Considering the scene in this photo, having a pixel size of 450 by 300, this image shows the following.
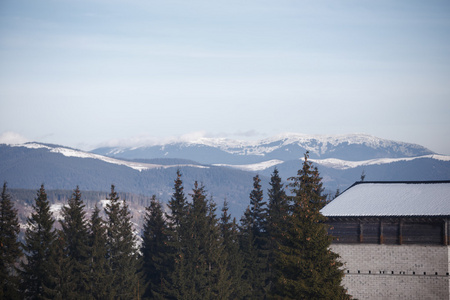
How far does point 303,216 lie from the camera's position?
45.1m

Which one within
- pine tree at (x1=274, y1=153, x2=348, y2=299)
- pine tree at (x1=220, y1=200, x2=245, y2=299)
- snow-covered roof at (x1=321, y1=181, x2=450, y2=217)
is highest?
snow-covered roof at (x1=321, y1=181, x2=450, y2=217)

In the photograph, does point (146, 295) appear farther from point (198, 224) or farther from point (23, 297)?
point (23, 297)

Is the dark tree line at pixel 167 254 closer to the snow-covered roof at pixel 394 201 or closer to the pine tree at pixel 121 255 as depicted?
the pine tree at pixel 121 255

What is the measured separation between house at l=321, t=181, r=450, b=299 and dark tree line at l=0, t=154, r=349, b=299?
2636 mm

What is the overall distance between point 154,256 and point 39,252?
1349 cm

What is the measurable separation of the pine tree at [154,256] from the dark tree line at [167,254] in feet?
0.37

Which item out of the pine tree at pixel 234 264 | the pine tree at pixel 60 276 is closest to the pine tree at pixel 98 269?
the pine tree at pixel 60 276

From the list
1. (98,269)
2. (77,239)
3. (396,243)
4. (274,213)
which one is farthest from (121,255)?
(396,243)

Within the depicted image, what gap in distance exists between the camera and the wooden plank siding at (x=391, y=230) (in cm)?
5122

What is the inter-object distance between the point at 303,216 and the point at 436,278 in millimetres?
13988

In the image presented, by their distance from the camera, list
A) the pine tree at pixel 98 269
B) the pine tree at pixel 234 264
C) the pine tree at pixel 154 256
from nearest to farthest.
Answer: the pine tree at pixel 98 269 → the pine tree at pixel 154 256 → the pine tree at pixel 234 264

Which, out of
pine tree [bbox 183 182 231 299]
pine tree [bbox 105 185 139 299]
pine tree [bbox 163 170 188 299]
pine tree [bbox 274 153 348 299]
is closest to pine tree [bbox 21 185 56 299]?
pine tree [bbox 105 185 139 299]

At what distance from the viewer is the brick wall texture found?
51031 millimetres

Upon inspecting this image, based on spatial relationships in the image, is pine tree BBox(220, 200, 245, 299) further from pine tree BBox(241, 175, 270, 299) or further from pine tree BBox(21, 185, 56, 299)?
pine tree BBox(21, 185, 56, 299)
